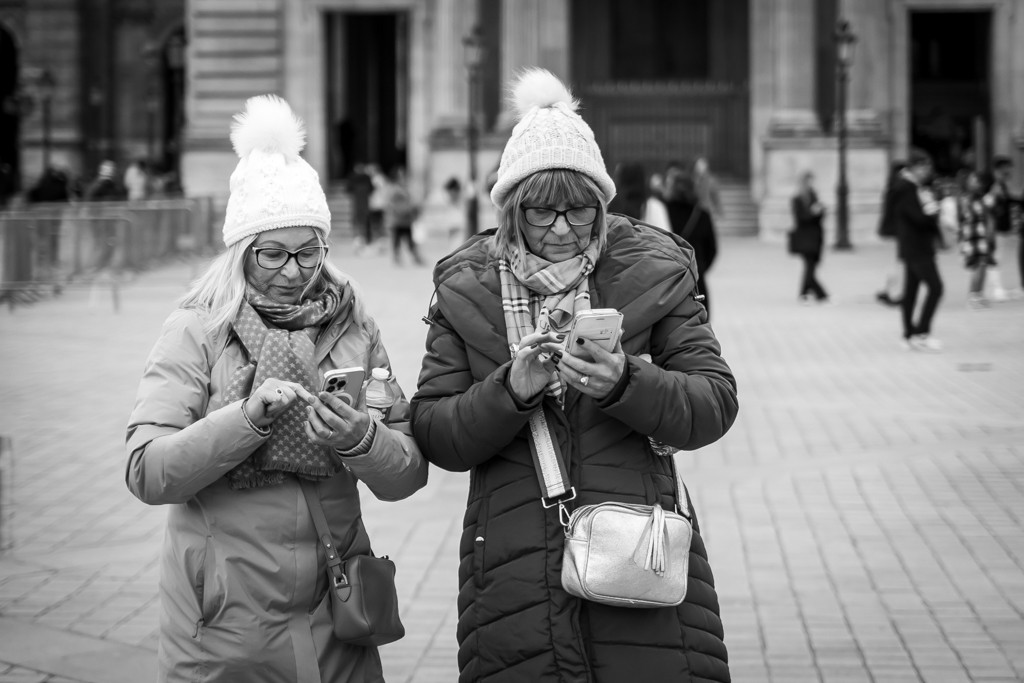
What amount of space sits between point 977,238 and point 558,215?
16.6m

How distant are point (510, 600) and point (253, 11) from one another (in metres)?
35.2

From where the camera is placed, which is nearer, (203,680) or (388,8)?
(203,680)

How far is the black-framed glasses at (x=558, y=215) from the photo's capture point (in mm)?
3674

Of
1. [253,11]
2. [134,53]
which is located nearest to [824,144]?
[253,11]

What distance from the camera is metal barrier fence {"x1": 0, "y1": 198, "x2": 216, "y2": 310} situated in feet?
67.1

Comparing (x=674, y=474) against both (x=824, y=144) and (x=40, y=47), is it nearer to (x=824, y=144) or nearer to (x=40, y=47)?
(x=824, y=144)

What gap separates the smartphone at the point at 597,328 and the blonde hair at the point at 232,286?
0.74 meters

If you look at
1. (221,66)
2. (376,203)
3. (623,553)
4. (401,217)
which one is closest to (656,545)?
(623,553)

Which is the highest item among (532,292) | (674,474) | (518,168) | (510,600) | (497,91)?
(497,91)

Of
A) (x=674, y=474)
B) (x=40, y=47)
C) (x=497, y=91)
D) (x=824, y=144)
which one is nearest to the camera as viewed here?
(x=674, y=474)

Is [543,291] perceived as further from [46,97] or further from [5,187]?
[46,97]

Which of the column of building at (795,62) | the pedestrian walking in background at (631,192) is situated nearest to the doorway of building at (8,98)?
the column of building at (795,62)

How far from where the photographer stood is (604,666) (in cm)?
354

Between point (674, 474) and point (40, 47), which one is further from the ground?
point (40, 47)
